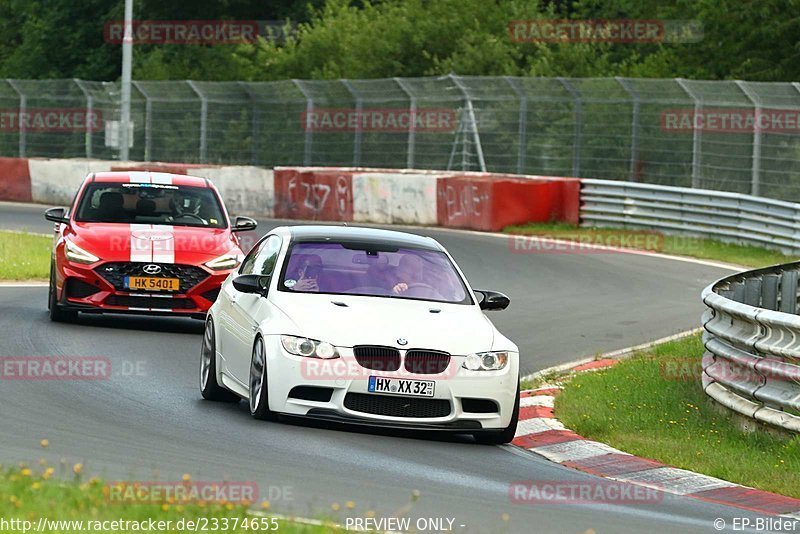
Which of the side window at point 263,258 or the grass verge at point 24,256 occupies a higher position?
the side window at point 263,258

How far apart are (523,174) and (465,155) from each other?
5.35 ft

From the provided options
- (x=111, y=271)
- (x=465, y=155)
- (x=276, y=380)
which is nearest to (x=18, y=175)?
(x=465, y=155)

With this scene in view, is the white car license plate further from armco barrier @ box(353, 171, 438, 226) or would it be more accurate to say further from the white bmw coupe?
armco barrier @ box(353, 171, 438, 226)

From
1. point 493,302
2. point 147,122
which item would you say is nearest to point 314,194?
point 147,122

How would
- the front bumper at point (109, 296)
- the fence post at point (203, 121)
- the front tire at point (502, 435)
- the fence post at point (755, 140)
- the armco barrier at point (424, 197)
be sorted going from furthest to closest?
Result: the fence post at point (203, 121) < the armco barrier at point (424, 197) < the fence post at point (755, 140) < the front bumper at point (109, 296) < the front tire at point (502, 435)

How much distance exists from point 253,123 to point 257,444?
29594 mm

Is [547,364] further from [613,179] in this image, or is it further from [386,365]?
[613,179]

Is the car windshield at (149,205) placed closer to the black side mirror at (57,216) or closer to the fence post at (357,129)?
the black side mirror at (57,216)

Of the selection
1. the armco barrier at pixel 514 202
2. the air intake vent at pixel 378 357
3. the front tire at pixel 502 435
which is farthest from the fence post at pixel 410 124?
the air intake vent at pixel 378 357

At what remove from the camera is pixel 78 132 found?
4294cm

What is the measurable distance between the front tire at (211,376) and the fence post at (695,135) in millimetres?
18044

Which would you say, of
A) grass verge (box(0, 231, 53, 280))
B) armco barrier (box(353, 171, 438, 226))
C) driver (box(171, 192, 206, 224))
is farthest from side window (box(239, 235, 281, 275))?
armco barrier (box(353, 171, 438, 226))

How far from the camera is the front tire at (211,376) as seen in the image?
1241cm

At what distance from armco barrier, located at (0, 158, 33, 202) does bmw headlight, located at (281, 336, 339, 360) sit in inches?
1165
